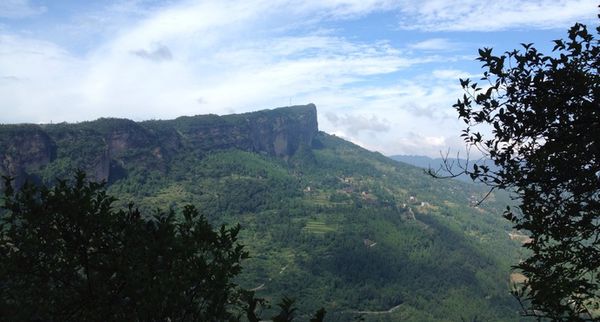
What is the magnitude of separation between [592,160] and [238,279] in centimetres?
11224

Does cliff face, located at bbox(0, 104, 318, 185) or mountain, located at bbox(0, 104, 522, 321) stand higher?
cliff face, located at bbox(0, 104, 318, 185)

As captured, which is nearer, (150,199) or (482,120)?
(482,120)

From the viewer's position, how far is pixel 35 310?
7.75 metres

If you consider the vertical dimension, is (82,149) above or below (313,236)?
above

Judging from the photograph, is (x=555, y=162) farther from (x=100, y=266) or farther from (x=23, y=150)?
(x=23, y=150)

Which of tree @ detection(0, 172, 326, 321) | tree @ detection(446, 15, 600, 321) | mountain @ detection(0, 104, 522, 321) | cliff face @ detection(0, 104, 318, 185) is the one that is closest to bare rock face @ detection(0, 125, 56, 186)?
cliff face @ detection(0, 104, 318, 185)

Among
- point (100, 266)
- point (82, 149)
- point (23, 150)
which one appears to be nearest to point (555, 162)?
point (100, 266)

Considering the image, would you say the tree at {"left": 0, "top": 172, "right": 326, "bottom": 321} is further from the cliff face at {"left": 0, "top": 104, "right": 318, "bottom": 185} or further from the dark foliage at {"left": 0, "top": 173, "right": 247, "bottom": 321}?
the cliff face at {"left": 0, "top": 104, "right": 318, "bottom": 185}

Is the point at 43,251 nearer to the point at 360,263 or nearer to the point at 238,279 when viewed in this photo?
the point at 238,279

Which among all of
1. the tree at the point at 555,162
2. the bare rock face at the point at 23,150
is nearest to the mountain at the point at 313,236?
the bare rock face at the point at 23,150

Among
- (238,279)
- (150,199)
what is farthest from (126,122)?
(238,279)

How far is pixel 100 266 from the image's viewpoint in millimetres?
7988

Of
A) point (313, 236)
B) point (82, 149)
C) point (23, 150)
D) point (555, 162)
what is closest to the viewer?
point (555, 162)

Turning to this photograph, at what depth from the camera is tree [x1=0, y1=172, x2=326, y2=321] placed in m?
7.50
